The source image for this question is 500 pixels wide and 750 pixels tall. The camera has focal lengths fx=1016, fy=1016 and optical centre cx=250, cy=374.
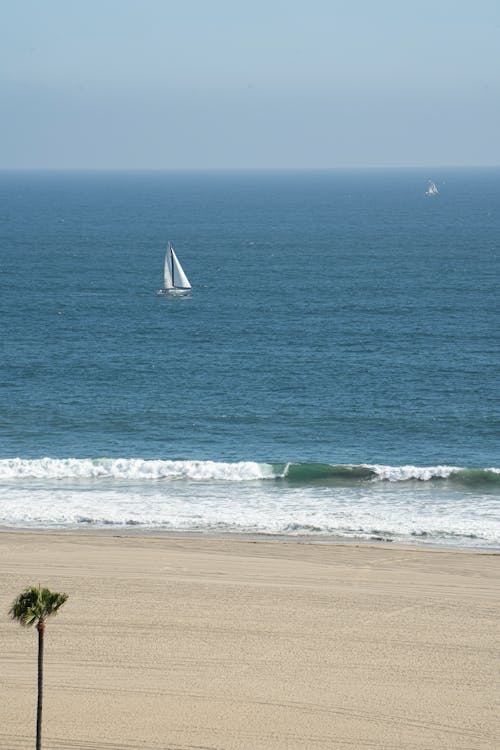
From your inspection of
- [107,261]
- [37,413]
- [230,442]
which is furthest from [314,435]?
[107,261]

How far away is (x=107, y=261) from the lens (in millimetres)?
118062

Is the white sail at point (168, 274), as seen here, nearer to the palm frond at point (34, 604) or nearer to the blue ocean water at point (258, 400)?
the blue ocean water at point (258, 400)

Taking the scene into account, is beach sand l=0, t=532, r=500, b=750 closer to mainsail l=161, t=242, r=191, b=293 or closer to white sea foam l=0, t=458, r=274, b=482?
white sea foam l=0, t=458, r=274, b=482

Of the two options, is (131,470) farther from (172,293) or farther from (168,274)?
(168,274)

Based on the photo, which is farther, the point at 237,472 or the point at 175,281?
the point at 175,281

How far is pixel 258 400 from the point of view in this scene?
56.3 metres

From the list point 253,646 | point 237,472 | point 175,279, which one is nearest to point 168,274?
point 175,279

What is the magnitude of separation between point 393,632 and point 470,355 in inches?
1582

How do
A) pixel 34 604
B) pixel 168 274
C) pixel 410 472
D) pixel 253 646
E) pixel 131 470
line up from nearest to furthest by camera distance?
pixel 34 604
pixel 253 646
pixel 410 472
pixel 131 470
pixel 168 274

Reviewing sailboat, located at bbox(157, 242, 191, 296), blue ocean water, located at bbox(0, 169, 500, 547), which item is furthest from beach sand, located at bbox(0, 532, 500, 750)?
sailboat, located at bbox(157, 242, 191, 296)

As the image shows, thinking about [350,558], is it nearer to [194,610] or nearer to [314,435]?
[194,610]

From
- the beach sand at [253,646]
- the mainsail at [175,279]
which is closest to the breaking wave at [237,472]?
the beach sand at [253,646]

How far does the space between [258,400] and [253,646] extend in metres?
29.2

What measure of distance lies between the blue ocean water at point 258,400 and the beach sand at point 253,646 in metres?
4.06
